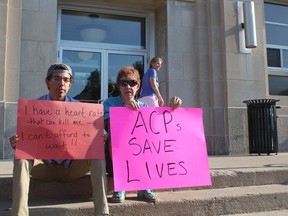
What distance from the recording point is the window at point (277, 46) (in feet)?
29.4

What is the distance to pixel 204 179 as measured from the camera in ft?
11.5

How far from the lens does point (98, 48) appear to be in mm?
8367

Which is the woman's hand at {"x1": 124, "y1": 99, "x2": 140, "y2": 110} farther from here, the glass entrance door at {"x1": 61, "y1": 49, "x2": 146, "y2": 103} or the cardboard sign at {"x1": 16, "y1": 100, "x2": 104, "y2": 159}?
the glass entrance door at {"x1": 61, "y1": 49, "x2": 146, "y2": 103}

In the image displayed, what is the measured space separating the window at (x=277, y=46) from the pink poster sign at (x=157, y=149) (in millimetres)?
5931

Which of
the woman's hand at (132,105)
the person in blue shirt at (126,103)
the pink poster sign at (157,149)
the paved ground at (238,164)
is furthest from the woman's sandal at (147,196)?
the paved ground at (238,164)

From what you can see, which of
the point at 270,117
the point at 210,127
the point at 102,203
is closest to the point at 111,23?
the point at 210,127

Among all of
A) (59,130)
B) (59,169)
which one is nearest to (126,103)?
(59,130)

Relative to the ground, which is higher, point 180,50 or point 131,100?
point 180,50

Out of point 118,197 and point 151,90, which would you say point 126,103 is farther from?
point 151,90

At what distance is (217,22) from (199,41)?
612 mm

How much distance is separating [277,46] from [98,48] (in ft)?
15.3

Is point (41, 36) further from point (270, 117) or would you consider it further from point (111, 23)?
point (270, 117)

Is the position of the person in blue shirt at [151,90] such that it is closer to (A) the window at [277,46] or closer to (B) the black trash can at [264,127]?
(B) the black trash can at [264,127]

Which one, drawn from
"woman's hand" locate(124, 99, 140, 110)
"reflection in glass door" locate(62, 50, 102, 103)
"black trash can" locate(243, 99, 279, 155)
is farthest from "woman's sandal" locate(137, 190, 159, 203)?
"reflection in glass door" locate(62, 50, 102, 103)
